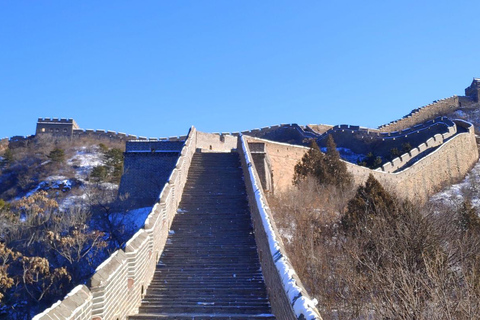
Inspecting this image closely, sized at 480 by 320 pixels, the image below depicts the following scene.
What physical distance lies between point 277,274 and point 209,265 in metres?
2.78

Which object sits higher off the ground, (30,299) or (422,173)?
(422,173)

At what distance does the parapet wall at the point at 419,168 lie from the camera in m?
23.6

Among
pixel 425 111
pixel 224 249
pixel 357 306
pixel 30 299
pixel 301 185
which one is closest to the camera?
pixel 357 306

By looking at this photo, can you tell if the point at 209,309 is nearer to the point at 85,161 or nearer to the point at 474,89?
the point at 85,161

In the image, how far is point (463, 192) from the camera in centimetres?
2605

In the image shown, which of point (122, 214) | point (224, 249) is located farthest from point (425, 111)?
point (224, 249)

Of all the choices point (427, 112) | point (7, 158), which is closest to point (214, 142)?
point (7, 158)

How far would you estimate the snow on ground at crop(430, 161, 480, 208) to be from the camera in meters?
23.5

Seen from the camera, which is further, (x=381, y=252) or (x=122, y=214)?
(x=122, y=214)

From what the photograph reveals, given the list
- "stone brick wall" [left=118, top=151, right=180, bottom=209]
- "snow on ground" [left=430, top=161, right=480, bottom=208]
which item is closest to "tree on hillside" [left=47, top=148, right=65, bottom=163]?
"stone brick wall" [left=118, top=151, right=180, bottom=209]

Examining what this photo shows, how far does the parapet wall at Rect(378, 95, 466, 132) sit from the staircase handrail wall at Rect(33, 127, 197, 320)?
37035mm

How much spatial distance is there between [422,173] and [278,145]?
37.2 ft

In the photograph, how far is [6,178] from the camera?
39750 mm

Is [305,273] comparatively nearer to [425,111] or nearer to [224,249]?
[224,249]
